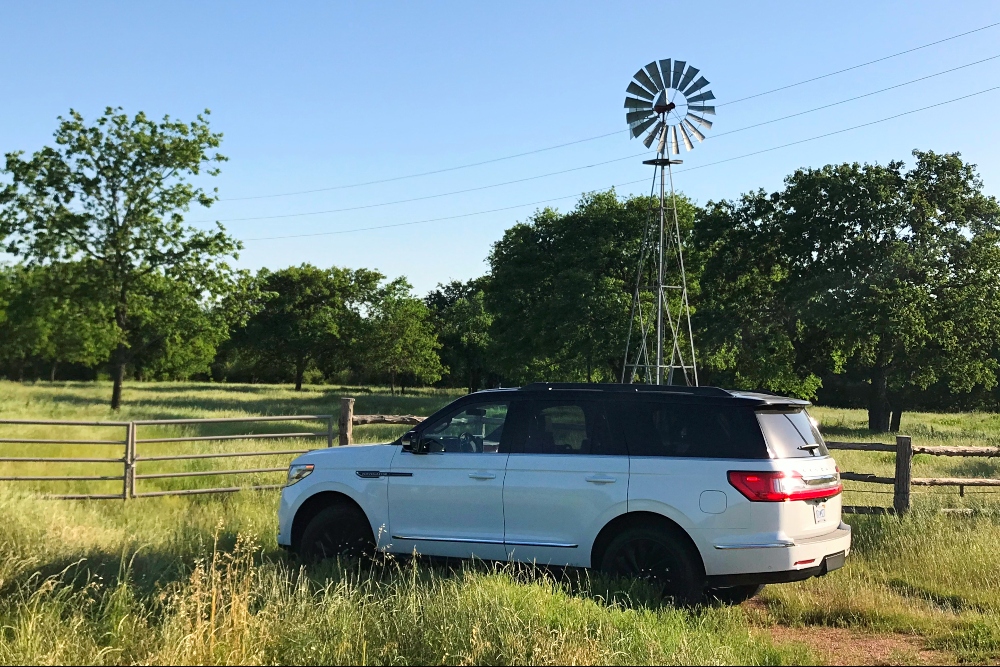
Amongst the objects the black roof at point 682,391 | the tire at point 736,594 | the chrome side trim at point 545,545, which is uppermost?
the black roof at point 682,391

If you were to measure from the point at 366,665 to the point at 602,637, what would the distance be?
1480 mm

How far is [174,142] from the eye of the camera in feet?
110

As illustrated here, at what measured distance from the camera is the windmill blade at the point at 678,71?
30.2 meters

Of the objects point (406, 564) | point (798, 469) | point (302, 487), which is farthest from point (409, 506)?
point (798, 469)

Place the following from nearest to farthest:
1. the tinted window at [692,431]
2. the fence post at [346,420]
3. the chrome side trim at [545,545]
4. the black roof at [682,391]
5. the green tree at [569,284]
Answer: the tinted window at [692,431], the black roof at [682,391], the chrome side trim at [545,545], the fence post at [346,420], the green tree at [569,284]

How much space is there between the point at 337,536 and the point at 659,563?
3.07m

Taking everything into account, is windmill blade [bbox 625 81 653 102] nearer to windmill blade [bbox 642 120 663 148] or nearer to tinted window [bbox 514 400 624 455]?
windmill blade [bbox 642 120 663 148]

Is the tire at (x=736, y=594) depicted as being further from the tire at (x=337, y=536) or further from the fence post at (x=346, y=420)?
the fence post at (x=346, y=420)

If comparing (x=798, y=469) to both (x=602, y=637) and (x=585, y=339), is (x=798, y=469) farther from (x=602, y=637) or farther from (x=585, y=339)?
(x=585, y=339)

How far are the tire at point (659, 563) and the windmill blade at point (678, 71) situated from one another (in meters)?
25.6

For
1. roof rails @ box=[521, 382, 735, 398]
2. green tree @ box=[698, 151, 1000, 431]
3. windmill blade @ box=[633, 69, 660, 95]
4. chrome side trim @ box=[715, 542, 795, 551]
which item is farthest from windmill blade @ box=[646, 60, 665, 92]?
chrome side trim @ box=[715, 542, 795, 551]

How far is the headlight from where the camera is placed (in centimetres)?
866

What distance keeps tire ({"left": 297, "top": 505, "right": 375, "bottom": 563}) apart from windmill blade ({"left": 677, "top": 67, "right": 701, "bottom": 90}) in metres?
25.3

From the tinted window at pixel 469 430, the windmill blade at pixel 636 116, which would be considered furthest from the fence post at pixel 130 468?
the windmill blade at pixel 636 116
